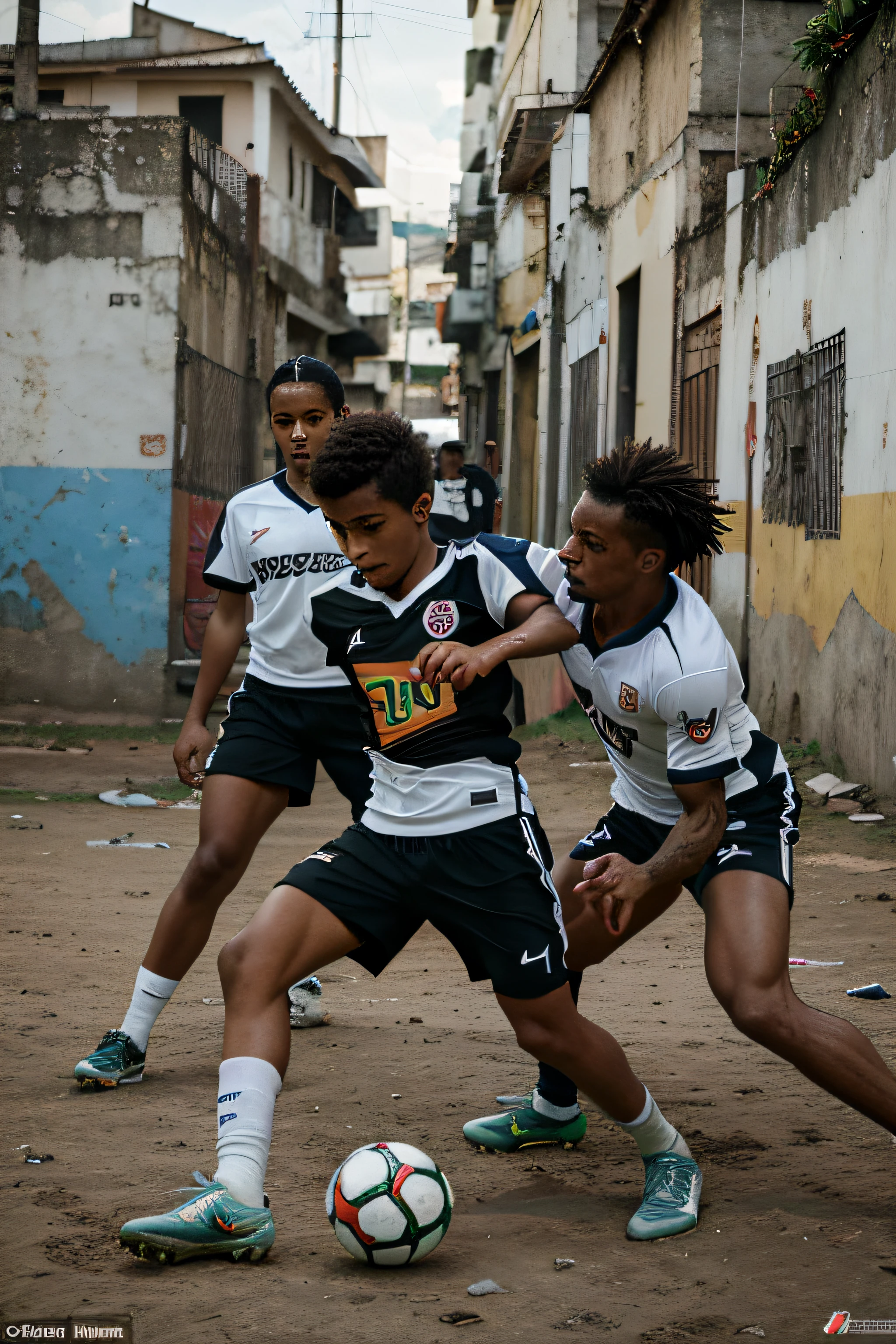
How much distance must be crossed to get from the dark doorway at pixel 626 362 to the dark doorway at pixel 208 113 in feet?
48.3

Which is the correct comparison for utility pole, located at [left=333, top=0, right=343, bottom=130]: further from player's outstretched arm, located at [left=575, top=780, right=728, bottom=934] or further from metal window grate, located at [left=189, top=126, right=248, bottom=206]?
player's outstretched arm, located at [left=575, top=780, right=728, bottom=934]

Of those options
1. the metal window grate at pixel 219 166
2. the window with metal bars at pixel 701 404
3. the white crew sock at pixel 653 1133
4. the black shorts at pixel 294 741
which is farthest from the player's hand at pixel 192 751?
the metal window grate at pixel 219 166

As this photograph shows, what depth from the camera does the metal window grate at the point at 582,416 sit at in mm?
16266

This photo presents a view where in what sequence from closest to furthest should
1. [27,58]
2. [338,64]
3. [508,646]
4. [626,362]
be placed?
[508,646], [626,362], [27,58], [338,64]

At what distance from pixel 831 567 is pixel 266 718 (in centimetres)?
561

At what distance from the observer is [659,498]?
10.5 ft

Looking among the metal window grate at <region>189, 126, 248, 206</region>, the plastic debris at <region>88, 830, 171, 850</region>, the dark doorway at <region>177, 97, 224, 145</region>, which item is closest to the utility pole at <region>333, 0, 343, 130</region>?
the dark doorway at <region>177, 97, 224, 145</region>

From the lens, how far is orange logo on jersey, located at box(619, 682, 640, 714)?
125 inches

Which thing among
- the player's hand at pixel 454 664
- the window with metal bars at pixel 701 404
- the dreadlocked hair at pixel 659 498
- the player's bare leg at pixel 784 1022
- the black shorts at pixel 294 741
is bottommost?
the player's bare leg at pixel 784 1022

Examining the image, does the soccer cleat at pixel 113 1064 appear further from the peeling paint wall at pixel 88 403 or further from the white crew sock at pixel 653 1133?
the peeling paint wall at pixel 88 403

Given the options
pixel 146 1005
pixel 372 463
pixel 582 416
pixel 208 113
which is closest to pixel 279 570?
pixel 372 463

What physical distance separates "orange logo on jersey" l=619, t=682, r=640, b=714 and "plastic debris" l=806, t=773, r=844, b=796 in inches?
216

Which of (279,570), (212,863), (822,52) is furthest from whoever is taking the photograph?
(822,52)

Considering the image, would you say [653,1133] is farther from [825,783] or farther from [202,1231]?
[825,783]
